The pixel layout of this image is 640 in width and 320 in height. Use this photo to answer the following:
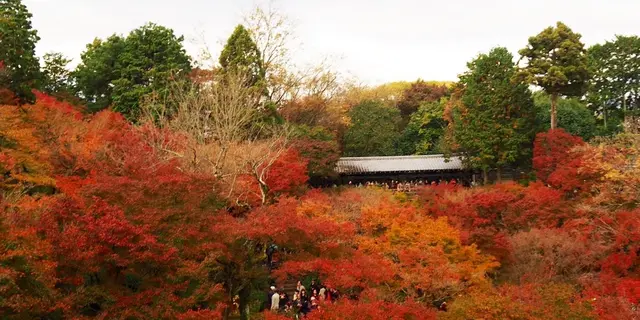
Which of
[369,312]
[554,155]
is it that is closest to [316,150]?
[554,155]

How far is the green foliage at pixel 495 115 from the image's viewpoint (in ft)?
98.5

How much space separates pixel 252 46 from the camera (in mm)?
28797

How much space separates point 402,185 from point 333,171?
4.13 metres

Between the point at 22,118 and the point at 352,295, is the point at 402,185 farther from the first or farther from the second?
the point at 22,118

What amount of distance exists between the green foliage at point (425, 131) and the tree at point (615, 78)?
31.3ft

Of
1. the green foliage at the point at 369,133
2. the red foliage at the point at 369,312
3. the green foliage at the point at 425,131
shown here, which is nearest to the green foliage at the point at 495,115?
the green foliage at the point at 425,131

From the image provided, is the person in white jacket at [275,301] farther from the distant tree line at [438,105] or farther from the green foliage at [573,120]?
the green foliage at [573,120]

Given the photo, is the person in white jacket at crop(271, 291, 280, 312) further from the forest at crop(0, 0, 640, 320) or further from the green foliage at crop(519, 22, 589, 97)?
the green foliage at crop(519, 22, 589, 97)

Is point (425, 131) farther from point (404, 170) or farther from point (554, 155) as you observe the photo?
point (554, 155)

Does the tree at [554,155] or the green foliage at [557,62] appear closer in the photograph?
the tree at [554,155]

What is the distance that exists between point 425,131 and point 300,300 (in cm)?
2434

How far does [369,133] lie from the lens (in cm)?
3828

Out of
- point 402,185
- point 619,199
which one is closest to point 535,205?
point 619,199

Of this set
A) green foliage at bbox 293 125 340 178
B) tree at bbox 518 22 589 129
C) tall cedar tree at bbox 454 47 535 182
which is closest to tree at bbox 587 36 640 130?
tree at bbox 518 22 589 129
